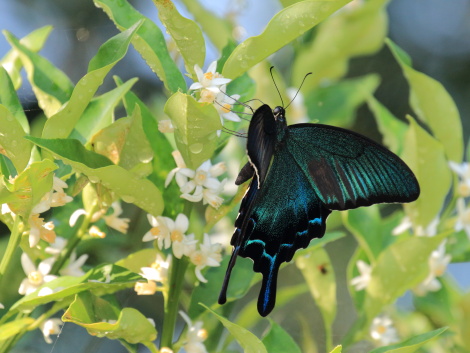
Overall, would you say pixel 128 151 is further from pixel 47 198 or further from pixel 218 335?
pixel 218 335

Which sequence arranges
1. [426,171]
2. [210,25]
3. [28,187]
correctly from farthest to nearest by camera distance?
1. [210,25]
2. [426,171]
3. [28,187]

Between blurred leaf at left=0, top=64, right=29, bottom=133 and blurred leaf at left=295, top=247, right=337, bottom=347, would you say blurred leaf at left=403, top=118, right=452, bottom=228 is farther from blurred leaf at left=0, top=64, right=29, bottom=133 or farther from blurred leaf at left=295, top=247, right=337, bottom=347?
blurred leaf at left=0, top=64, right=29, bottom=133

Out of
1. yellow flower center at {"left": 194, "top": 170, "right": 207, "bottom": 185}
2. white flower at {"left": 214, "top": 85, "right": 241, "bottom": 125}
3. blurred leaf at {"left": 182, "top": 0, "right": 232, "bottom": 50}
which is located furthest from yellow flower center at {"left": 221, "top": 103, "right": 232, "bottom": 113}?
blurred leaf at {"left": 182, "top": 0, "right": 232, "bottom": 50}

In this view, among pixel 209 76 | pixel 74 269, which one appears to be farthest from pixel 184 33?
pixel 74 269

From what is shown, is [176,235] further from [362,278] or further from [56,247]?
[362,278]

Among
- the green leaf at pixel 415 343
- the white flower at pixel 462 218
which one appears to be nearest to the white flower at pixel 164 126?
the green leaf at pixel 415 343

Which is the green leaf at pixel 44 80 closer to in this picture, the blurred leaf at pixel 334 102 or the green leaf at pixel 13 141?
the green leaf at pixel 13 141
